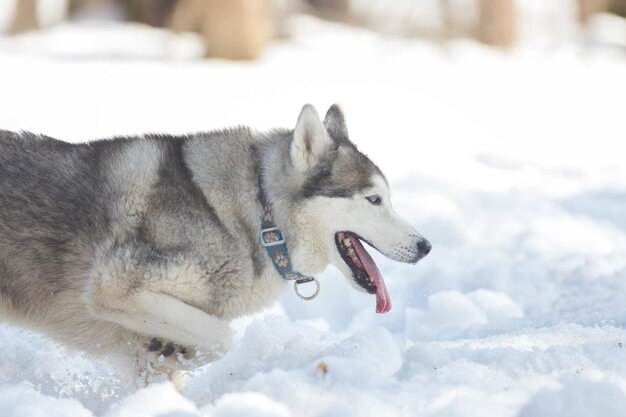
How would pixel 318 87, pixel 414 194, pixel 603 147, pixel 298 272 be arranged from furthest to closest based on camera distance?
pixel 318 87 < pixel 603 147 < pixel 414 194 < pixel 298 272

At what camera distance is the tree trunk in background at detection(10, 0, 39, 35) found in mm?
14281

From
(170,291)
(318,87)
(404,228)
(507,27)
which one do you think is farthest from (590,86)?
(170,291)

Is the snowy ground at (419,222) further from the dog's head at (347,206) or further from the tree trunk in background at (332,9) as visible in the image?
the tree trunk in background at (332,9)

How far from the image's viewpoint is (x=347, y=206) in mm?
3836

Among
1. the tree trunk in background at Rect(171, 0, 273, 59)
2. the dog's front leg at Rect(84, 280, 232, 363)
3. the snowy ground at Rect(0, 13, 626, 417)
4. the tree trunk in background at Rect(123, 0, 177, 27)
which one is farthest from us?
the tree trunk in background at Rect(123, 0, 177, 27)

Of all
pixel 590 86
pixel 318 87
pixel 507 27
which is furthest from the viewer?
pixel 507 27

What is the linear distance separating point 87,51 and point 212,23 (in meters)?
2.19

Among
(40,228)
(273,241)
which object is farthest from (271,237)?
(40,228)

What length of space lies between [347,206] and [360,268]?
296mm

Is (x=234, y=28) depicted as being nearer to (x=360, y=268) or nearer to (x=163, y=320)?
(x=360, y=268)

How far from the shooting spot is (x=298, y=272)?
3.90 metres

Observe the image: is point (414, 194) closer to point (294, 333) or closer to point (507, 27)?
point (294, 333)

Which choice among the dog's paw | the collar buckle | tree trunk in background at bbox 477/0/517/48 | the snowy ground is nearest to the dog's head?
the collar buckle

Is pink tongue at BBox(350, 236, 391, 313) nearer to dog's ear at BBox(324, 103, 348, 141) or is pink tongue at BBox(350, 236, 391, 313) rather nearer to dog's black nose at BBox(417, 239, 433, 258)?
dog's black nose at BBox(417, 239, 433, 258)
